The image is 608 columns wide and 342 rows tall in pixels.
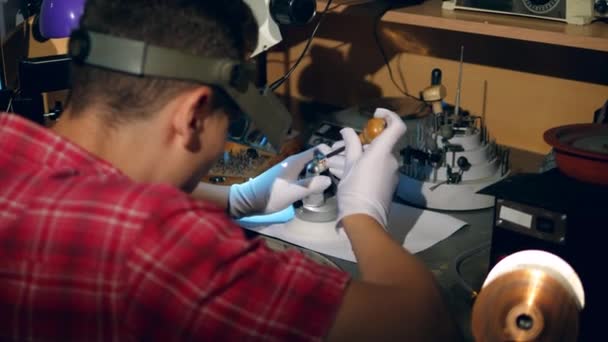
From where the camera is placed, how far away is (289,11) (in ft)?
4.98

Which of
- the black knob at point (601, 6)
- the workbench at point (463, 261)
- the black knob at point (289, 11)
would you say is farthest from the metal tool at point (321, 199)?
the black knob at point (601, 6)

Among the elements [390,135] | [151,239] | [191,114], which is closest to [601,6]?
[390,135]

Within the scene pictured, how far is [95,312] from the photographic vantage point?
2.68 feet

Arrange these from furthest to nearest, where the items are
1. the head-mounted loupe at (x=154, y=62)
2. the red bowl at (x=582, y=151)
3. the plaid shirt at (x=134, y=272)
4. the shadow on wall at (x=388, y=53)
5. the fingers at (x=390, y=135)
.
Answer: the shadow on wall at (x=388, y=53) < the fingers at (x=390, y=135) < the red bowl at (x=582, y=151) < the head-mounted loupe at (x=154, y=62) < the plaid shirt at (x=134, y=272)

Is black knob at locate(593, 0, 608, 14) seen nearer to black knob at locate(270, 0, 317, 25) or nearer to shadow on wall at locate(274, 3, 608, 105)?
shadow on wall at locate(274, 3, 608, 105)

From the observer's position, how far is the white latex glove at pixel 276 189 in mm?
1487

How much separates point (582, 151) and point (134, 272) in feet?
2.51

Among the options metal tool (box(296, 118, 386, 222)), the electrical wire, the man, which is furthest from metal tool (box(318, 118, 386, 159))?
the man

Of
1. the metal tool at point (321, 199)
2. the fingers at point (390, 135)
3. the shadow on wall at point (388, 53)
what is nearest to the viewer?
the fingers at point (390, 135)

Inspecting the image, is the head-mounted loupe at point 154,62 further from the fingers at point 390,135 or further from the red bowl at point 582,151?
the red bowl at point 582,151

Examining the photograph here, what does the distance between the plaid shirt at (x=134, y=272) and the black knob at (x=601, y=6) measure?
90 cm

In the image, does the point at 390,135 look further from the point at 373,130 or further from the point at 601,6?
the point at 601,6

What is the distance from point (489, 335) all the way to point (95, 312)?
536mm

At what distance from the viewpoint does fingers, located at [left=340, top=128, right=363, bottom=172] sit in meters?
1.40
